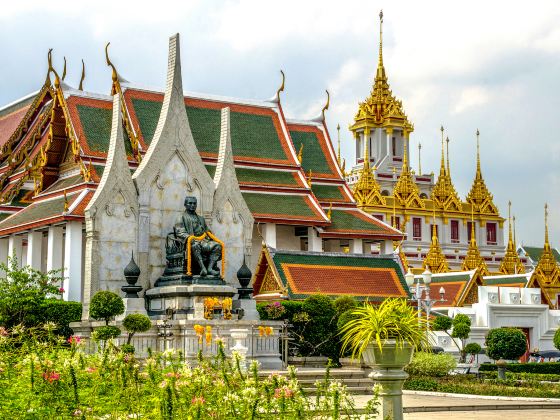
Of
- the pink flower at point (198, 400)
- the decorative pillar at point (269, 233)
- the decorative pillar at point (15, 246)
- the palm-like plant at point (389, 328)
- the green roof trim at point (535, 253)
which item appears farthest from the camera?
the green roof trim at point (535, 253)

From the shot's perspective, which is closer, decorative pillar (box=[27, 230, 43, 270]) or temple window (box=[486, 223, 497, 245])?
decorative pillar (box=[27, 230, 43, 270])

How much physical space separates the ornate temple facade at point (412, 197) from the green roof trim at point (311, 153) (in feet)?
90.0

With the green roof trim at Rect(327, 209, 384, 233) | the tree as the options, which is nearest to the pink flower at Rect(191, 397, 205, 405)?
the tree

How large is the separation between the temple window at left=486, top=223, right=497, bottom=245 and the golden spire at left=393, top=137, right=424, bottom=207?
7.15 m

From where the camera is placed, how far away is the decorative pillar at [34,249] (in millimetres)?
33250

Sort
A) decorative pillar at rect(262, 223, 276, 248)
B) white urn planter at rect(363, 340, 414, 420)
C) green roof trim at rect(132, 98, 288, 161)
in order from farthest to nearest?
decorative pillar at rect(262, 223, 276, 248) < green roof trim at rect(132, 98, 288, 161) < white urn planter at rect(363, 340, 414, 420)

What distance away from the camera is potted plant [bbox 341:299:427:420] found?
10273 mm

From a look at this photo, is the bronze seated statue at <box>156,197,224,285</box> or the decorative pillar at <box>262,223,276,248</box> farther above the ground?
the decorative pillar at <box>262,223,276,248</box>

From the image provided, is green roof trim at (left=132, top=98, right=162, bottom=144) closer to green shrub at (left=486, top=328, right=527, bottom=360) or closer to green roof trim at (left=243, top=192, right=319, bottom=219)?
green roof trim at (left=243, top=192, right=319, bottom=219)

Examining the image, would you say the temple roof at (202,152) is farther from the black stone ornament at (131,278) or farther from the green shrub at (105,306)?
the green shrub at (105,306)

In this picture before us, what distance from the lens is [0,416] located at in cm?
965

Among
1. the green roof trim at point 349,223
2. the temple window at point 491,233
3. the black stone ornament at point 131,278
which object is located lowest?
the black stone ornament at point 131,278

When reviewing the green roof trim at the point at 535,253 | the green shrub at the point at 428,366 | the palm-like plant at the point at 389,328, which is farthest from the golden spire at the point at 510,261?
the palm-like plant at the point at 389,328

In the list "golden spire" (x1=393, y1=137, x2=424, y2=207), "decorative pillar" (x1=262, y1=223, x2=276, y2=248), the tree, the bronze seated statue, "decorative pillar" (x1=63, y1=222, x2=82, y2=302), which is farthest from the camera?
"golden spire" (x1=393, y1=137, x2=424, y2=207)
